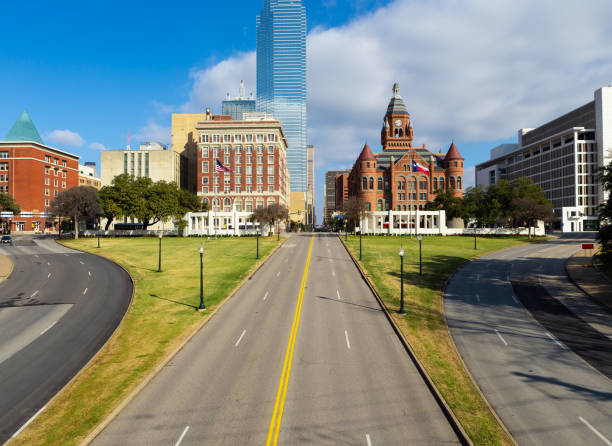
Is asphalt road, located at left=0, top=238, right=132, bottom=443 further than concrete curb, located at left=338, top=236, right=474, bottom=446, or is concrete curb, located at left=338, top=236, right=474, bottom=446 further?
asphalt road, located at left=0, top=238, right=132, bottom=443

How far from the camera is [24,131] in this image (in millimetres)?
102125

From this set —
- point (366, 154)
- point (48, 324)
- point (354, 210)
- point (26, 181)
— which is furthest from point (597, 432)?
point (26, 181)

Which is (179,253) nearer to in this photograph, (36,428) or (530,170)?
(36,428)

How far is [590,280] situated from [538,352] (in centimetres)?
2112

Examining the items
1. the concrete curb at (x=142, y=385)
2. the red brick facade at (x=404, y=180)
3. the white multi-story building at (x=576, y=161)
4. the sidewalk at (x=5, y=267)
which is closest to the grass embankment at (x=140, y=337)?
the concrete curb at (x=142, y=385)

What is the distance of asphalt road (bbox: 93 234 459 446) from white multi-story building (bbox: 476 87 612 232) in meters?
118

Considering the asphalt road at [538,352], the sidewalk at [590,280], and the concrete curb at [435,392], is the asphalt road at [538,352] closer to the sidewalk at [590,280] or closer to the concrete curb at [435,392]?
the sidewalk at [590,280]

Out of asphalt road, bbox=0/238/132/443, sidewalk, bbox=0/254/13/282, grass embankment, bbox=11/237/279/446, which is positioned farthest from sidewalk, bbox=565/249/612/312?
sidewalk, bbox=0/254/13/282

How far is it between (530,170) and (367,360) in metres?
149

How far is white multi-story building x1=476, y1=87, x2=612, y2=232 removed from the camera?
355 feet

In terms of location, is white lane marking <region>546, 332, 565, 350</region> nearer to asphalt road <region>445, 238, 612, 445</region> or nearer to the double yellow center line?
asphalt road <region>445, 238, 612, 445</region>

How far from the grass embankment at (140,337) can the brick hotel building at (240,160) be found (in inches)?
2220

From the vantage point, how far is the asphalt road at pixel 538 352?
11.6 m

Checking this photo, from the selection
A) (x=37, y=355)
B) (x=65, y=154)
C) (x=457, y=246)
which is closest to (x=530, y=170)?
(x=457, y=246)
